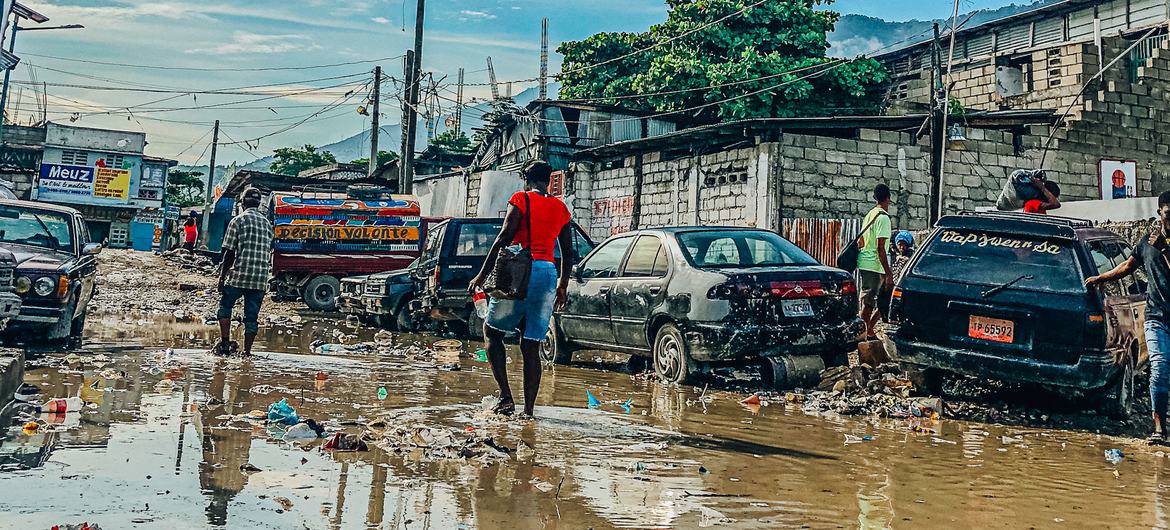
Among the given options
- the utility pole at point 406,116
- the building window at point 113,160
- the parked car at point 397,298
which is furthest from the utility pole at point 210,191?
the parked car at point 397,298

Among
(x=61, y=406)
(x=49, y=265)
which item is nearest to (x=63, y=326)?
(x=49, y=265)

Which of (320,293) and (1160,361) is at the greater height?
(320,293)

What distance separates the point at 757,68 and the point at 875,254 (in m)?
22.6

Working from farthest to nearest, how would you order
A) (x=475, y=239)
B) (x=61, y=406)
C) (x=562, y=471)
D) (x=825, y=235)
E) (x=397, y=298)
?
(x=825, y=235) → (x=397, y=298) → (x=475, y=239) → (x=61, y=406) → (x=562, y=471)

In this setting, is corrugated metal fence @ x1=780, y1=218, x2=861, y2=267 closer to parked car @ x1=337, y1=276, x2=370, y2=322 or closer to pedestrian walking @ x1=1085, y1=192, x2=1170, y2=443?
parked car @ x1=337, y1=276, x2=370, y2=322

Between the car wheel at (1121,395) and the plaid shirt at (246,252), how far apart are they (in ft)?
25.3

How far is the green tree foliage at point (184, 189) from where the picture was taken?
2574 inches

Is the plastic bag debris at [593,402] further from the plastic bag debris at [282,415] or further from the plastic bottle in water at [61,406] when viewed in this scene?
the plastic bottle in water at [61,406]

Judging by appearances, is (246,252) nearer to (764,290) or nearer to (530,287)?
(530,287)

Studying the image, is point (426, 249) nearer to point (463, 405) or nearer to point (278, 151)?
point (463, 405)

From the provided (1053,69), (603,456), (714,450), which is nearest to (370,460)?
(603,456)

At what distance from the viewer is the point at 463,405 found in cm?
693

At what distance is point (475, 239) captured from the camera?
519 inches

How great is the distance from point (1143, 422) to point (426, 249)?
951cm
